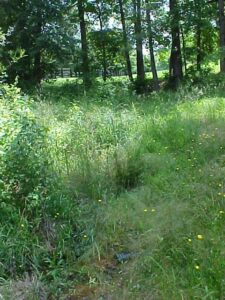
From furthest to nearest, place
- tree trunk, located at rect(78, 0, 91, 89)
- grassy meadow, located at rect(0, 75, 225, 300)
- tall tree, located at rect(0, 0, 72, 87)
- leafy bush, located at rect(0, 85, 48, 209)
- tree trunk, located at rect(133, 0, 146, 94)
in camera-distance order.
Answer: tree trunk, located at rect(78, 0, 91, 89) → tree trunk, located at rect(133, 0, 146, 94) → tall tree, located at rect(0, 0, 72, 87) → leafy bush, located at rect(0, 85, 48, 209) → grassy meadow, located at rect(0, 75, 225, 300)

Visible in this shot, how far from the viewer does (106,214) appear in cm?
324

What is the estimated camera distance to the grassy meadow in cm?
237

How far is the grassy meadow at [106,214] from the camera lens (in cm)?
237

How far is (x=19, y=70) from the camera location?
1329cm

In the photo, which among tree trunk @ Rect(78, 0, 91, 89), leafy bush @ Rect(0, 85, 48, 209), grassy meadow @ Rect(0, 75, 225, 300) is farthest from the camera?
tree trunk @ Rect(78, 0, 91, 89)

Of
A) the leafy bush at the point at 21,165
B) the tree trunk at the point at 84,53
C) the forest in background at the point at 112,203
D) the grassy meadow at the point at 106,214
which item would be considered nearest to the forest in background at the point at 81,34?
the tree trunk at the point at 84,53

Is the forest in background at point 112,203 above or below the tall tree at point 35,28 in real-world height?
below

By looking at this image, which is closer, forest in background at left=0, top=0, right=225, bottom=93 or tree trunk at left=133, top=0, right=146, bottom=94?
forest in background at left=0, top=0, right=225, bottom=93

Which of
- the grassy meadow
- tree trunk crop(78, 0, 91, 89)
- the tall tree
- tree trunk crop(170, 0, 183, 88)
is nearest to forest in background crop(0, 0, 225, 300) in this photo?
the grassy meadow

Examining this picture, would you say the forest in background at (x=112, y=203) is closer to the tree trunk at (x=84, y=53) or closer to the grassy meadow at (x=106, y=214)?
the grassy meadow at (x=106, y=214)

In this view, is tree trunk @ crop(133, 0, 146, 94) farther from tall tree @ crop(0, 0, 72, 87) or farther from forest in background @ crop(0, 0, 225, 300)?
forest in background @ crop(0, 0, 225, 300)

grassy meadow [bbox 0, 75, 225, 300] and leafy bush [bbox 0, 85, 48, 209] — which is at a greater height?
leafy bush [bbox 0, 85, 48, 209]

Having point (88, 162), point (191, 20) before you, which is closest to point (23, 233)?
point (88, 162)

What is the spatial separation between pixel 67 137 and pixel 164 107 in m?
3.14
